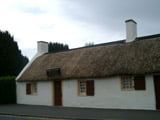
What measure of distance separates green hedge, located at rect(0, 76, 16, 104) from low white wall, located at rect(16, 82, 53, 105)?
0.62 m

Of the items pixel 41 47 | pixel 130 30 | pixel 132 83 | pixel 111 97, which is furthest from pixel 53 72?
pixel 130 30

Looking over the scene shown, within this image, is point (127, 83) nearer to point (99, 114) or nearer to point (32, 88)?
point (99, 114)

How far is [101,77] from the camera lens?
1616 cm

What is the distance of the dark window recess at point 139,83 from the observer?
1461cm

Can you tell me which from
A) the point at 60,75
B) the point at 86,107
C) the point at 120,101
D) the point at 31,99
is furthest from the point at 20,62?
the point at 120,101

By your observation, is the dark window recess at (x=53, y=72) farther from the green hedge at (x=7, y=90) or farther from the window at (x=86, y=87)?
the green hedge at (x=7, y=90)

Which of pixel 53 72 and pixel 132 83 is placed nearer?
pixel 132 83

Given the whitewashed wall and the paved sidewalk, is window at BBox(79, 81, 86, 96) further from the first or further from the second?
the paved sidewalk

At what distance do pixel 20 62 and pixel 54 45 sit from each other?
9936mm

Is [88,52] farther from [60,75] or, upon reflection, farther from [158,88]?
[158,88]

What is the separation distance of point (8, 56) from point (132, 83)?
2255cm

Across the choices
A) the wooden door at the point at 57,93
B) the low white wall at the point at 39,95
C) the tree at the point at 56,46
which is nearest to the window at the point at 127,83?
the wooden door at the point at 57,93

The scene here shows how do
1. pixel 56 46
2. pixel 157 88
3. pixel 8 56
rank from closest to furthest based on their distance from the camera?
pixel 157 88, pixel 8 56, pixel 56 46

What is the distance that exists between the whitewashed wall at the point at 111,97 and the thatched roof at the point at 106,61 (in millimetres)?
688
